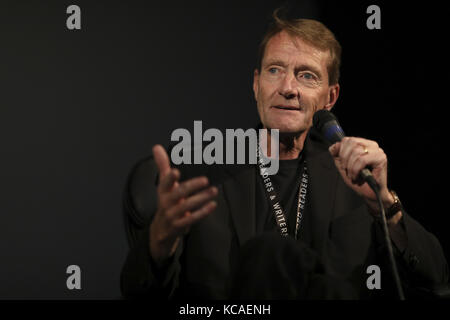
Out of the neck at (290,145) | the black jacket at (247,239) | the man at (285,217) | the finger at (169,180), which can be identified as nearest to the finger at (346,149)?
the man at (285,217)

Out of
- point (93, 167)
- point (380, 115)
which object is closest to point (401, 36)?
point (380, 115)

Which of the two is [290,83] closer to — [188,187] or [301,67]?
[301,67]

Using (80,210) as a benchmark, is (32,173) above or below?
above

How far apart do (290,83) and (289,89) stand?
3 cm

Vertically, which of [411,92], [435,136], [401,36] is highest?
[401,36]

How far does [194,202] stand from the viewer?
1.11m

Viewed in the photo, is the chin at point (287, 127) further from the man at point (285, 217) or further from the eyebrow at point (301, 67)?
the eyebrow at point (301, 67)

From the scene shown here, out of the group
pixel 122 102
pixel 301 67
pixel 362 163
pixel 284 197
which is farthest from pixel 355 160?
pixel 122 102

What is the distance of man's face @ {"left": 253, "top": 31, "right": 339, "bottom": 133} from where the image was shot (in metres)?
1.73

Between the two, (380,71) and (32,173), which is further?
(380,71)

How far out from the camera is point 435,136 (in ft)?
7.28

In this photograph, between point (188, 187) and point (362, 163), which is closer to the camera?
point (188, 187)

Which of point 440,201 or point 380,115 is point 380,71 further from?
point 440,201

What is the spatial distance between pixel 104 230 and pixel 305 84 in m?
1.10
